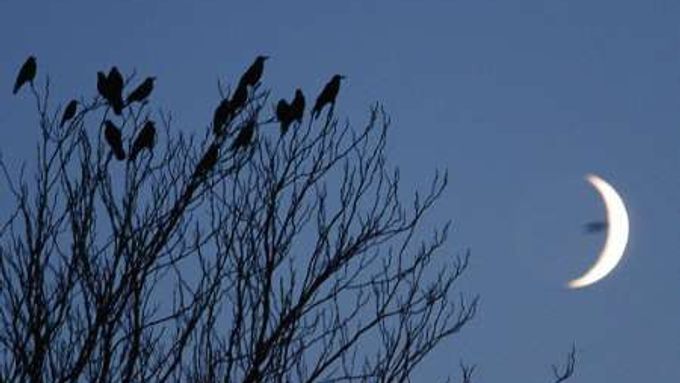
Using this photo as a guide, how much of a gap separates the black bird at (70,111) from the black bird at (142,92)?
303 mm

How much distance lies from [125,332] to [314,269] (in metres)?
1.18

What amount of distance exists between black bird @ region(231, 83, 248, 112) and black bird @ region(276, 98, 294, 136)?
0.26 m

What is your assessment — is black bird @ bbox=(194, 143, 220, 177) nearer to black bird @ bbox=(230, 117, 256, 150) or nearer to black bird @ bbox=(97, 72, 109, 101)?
black bird @ bbox=(230, 117, 256, 150)

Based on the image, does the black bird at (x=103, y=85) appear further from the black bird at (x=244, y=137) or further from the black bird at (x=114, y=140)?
the black bird at (x=244, y=137)

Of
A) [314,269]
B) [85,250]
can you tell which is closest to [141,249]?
[85,250]

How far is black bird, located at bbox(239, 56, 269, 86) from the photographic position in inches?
439

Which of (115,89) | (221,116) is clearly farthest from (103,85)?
(221,116)

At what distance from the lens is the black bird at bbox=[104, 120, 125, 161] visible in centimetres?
1109

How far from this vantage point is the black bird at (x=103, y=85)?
36.5 feet

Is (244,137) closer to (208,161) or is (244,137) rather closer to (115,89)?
(208,161)

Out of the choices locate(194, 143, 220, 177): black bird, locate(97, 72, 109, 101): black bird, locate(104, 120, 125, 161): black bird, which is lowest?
locate(194, 143, 220, 177): black bird

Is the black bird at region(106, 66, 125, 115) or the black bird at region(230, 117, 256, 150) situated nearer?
the black bird at region(230, 117, 256, 150)

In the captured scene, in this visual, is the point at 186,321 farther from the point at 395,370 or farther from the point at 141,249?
the point at 395,370

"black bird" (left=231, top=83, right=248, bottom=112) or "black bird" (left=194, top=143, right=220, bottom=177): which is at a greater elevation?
"black bird" (left=231, top=83, right=248, bottom=112)
